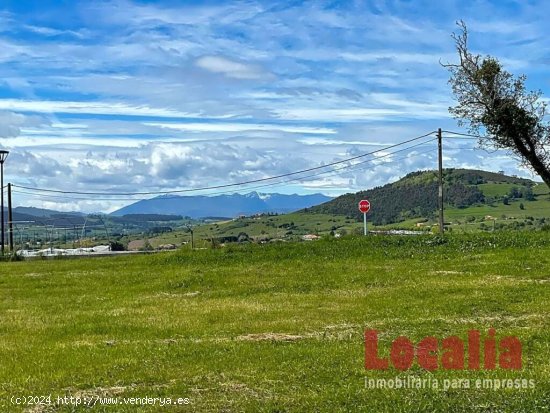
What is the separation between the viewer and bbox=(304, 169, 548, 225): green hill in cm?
9119

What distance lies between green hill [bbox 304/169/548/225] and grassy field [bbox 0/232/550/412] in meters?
60.6

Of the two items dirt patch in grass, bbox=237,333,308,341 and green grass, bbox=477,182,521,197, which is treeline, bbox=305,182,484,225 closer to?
green grass, bbox=477,182,521,197

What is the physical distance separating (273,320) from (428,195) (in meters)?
84.9

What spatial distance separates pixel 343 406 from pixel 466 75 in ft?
25.0

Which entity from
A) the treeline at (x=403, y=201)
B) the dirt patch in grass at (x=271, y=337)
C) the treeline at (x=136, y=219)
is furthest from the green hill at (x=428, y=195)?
the dirt patch in grass at (x=271, y=337)

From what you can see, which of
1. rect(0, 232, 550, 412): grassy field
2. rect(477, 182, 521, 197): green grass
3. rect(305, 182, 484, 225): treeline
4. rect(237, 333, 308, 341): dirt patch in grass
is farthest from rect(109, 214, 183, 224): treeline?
rect(237, 333, 308, 341): dirt patch in grass

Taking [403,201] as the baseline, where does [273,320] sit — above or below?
below

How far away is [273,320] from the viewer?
1366 cm

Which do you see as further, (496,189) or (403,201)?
(496,189)

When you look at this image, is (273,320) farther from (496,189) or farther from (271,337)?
(496,189)

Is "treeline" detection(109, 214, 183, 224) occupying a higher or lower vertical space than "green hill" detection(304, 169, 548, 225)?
lower

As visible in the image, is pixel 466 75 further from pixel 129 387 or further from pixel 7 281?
pixel 7 281

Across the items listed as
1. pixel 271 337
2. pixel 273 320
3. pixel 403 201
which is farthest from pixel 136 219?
pixel 271 337

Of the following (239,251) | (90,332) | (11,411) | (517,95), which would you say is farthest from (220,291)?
(11,411)
